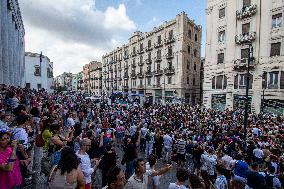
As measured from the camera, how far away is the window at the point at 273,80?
26.0m

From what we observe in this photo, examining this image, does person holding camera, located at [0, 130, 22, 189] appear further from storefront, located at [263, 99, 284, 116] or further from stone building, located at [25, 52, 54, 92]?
stone building, located at [25, 52, 54, 92]

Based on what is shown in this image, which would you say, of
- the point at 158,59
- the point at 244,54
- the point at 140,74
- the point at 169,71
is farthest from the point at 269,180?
the point at 140,74

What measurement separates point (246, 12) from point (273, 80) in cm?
931

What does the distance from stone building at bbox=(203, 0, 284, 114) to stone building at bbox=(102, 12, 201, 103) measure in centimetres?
857

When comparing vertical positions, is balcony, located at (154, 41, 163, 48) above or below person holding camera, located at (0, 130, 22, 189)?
above

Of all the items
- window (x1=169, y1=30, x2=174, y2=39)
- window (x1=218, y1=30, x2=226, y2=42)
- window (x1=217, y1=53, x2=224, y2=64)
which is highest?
window (x1=169, y1=30, x2=174, y2=39)

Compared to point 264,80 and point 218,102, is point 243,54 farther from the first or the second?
point 218,102

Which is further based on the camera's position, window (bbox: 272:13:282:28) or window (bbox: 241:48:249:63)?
window (bbox: 241:48:249:63)

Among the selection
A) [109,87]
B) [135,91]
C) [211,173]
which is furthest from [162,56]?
[211,173]

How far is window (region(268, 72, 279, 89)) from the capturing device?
A: 2595cm

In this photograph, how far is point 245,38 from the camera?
2895 centimetres

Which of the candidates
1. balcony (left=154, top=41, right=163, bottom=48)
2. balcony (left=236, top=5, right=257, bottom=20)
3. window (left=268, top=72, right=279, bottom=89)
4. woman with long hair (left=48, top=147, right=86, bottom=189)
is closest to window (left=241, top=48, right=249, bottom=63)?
window (left=268, top=72, right=279, bottom=89)

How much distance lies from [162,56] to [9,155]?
45.9 meters

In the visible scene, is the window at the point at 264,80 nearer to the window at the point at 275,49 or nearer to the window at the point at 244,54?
the window at the point at 275,49
